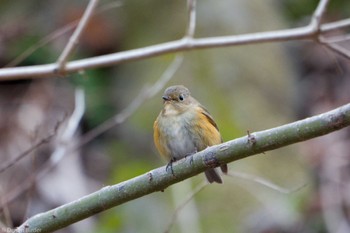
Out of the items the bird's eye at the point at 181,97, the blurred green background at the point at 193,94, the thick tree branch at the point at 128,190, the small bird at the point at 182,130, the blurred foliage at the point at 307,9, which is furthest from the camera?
the blurred foliage at the point at 307,9

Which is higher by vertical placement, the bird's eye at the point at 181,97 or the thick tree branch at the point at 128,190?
the bird's eye at the point at 181,97

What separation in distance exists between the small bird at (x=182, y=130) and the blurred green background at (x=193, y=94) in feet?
4.87

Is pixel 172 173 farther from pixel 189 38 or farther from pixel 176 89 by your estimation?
pixel 189 38

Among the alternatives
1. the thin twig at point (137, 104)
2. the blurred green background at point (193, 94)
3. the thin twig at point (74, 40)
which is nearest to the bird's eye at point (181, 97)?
the thin twig at point (137, 104)

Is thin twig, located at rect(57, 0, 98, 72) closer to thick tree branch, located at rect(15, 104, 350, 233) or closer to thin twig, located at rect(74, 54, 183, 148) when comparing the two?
thin twig, located at rect(74, 54, 183, 148)

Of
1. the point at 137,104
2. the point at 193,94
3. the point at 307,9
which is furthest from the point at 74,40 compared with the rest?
the point at 307,9

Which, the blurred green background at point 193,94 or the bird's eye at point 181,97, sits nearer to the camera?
the bird's eye at point 181,97

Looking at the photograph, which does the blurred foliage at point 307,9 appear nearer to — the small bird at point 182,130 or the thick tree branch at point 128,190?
the small bird at point 182,130

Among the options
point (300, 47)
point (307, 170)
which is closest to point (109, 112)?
point (307, 170)

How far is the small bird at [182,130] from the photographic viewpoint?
3.65 metres

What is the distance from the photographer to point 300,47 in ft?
30.1

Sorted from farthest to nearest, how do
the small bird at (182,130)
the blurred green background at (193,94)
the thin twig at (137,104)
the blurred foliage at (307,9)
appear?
the blurred foliage at (307,9)
the blurred green background at (193,94)
the thin twig at (137,104)
the small bird at (182,130)

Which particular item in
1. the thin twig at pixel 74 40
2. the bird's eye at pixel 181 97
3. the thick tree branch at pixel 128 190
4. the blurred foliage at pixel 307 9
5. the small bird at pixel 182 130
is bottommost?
the thick tree branch at pixel 128 190

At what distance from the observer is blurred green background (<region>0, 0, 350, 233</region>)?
5680mm
